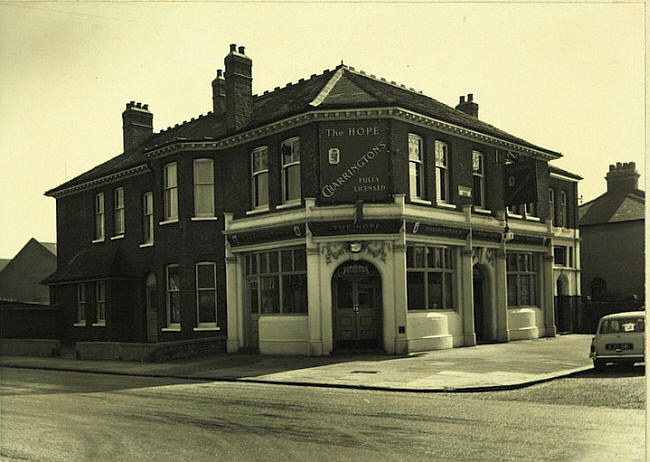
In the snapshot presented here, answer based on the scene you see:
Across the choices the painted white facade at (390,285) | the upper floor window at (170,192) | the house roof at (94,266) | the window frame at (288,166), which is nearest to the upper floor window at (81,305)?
the house roof at (94,266)

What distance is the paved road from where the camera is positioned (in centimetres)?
863

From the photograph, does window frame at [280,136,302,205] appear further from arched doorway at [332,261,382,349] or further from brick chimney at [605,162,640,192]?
brick chimney at [605,162,640,192]

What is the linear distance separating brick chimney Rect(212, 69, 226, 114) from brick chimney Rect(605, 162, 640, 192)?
685 inches

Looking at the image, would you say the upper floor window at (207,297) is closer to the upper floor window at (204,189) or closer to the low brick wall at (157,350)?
the low brick wall at (157,350)

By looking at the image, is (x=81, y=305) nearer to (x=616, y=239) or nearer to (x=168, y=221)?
(x=168, y=221)

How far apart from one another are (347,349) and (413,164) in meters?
A: 6.52

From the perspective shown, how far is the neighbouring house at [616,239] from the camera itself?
1605 centimetres

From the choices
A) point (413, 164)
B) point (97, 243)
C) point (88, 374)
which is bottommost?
point (88, 374)

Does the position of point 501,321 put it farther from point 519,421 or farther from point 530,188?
point 519,421

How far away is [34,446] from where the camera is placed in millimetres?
9500

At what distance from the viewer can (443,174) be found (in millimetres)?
23719

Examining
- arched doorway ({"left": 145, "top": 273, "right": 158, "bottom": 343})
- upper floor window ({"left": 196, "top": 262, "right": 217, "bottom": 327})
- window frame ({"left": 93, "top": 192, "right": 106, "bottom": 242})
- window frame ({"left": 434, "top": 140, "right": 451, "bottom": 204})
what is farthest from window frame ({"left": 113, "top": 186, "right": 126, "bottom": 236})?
window frame ({"left": 434, "top": 140, "right": 451, "bottom": 204})

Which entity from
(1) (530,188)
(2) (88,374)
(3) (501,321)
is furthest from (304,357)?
(1) (530,188)

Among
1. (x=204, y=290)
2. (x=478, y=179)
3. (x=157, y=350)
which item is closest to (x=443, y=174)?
(x=478, y=179)
